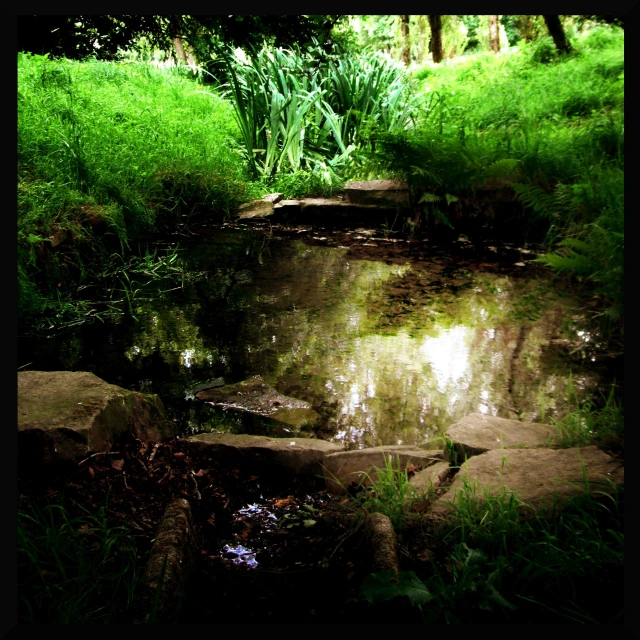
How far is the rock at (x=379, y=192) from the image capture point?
5.22 metres

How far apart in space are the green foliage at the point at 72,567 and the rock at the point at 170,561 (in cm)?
5

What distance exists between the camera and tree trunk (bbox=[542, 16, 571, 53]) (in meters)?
8.55

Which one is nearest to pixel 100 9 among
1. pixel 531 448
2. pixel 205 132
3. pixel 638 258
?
pixel 638 258

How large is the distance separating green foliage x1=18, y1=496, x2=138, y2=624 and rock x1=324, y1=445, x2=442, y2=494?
72 cm

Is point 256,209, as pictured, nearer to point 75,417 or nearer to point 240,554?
point 75,417

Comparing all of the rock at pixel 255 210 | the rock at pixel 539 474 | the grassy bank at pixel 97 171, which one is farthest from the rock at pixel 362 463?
the rock at pixel 255 210

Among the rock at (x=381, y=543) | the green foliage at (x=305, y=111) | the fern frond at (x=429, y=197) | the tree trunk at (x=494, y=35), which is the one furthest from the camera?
the tree trunk at (x=494, y=35)

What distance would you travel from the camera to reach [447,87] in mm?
9203

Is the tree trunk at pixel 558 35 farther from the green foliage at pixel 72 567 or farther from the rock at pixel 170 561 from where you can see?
the green foliage at pixel 72 567

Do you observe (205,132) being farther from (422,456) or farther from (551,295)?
(422,456)

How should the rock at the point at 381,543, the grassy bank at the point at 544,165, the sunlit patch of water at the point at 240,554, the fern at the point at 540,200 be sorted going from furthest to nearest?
the fern at the point at 540,200, the grassy bank at the point at 544,165, the sunlit patch of water at the point at 240,554, the rock at the point at 381,543

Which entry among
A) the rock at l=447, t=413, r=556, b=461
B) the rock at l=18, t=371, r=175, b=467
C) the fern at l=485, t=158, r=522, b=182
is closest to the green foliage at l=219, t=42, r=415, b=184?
the fern at l=485, t=158, r=522, b=182

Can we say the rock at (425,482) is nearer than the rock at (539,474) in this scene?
No

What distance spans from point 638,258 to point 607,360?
5.38 ft
